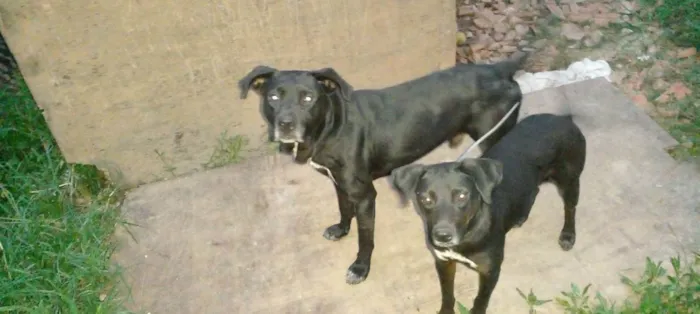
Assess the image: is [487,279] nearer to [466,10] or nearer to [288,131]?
[288,131]

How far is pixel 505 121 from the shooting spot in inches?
159

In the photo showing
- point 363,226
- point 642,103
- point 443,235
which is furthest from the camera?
point 642,103

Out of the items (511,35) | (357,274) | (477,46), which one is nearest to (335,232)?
(357,274)

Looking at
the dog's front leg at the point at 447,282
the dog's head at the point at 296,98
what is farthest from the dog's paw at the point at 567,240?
the dog's head at the point at 296,98

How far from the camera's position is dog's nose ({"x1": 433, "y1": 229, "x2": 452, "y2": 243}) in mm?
2828

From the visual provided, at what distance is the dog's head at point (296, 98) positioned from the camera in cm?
333

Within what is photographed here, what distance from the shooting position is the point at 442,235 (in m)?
2.84

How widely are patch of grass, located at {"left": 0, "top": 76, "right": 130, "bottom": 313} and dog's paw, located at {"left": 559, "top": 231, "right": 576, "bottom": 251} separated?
117 inches

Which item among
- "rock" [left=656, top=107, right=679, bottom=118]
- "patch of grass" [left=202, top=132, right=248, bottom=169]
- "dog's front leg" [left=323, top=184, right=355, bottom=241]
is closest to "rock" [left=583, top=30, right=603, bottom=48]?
"rock" [left=656, top=107, right=679, bottom=118]

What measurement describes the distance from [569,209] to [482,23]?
3343mm

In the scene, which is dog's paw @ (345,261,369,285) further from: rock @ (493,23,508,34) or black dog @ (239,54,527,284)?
rock @ (493,23,508,34)

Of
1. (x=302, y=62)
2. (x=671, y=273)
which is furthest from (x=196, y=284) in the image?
(x=671, y=273)

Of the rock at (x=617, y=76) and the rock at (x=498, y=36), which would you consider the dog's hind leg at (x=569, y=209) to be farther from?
the rock at (x=498, y=36)

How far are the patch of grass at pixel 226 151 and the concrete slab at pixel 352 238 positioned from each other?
0.40 feet
